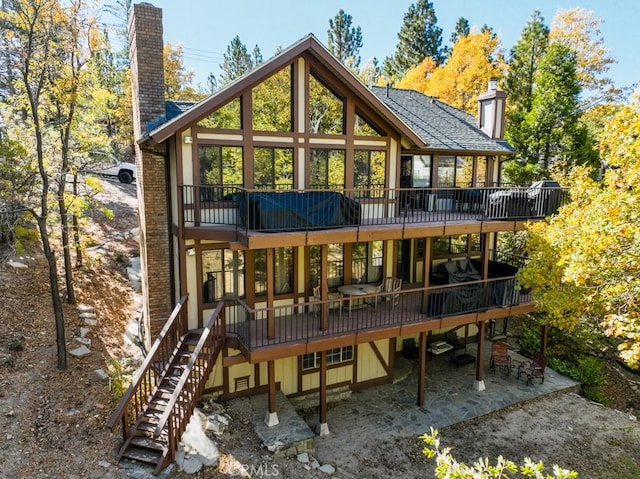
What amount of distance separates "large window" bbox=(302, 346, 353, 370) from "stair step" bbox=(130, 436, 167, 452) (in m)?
5.13

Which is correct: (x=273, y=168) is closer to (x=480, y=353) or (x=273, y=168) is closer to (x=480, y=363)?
(x=480, y=353)

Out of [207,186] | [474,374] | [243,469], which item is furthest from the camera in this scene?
[474,374]

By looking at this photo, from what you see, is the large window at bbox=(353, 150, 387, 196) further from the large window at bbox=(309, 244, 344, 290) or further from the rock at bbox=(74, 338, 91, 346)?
the rock at bbox=(74, 338, 91, 346)

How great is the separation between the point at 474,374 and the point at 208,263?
34.6ft

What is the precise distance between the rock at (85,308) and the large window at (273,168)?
8.11 metres

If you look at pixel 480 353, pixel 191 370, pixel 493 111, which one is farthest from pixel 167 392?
pixel 493 111

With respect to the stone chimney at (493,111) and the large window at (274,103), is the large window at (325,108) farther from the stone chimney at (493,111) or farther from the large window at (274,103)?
the stone chimney at (493,111)

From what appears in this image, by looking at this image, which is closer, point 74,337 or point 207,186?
point 207,186

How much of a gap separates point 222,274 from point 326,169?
4501 mm

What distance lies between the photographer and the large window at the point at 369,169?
1306cm

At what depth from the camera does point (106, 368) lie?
11.5 meters

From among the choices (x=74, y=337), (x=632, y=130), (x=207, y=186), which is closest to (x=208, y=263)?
(x=207, y=186)

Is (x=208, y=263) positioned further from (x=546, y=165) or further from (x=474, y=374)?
(x=546, y=165)

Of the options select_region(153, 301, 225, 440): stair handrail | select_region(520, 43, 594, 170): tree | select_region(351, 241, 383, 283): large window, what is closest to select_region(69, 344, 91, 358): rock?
select_region(153, 301, 225, 440): stair handrail
